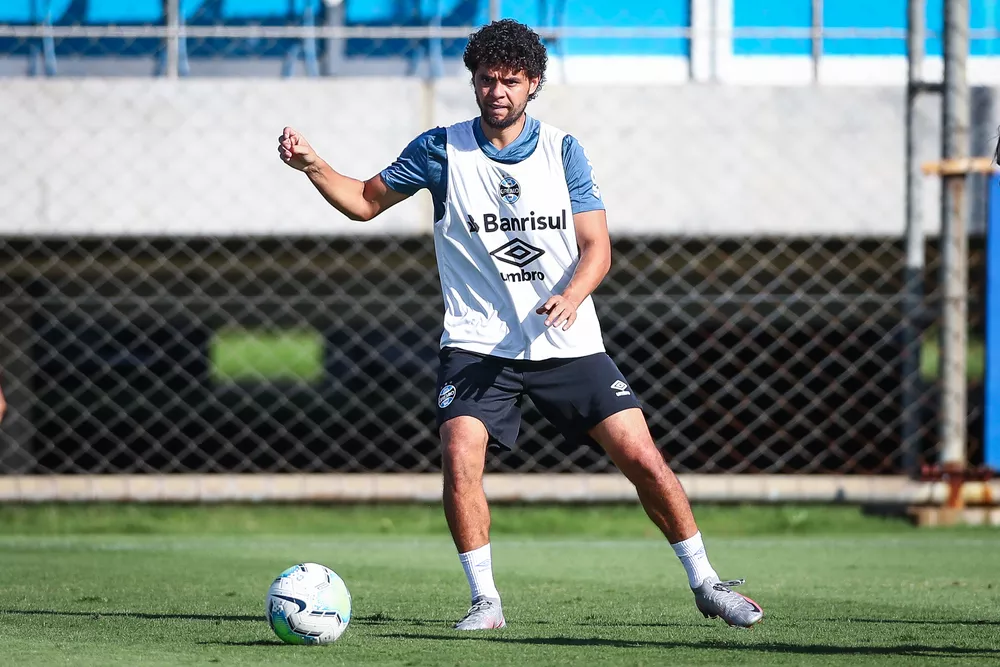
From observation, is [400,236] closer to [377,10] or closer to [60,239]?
[377,10]

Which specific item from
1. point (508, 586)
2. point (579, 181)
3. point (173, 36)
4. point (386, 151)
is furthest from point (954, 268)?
A: point (173, 36)

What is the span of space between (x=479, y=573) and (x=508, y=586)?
3.55 ft

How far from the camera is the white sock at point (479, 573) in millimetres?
3996

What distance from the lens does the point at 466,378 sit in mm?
4078

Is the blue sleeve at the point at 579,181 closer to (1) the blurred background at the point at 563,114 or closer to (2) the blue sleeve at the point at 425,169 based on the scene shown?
(2) the blue sleeve at the point at 425,169

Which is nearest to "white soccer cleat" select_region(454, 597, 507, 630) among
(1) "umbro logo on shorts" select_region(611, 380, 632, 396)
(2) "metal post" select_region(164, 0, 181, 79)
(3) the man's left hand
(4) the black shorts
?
(4) the black shorts

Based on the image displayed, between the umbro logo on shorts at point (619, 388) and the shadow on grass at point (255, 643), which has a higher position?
the umbro logo on shorts at point (619, 388)

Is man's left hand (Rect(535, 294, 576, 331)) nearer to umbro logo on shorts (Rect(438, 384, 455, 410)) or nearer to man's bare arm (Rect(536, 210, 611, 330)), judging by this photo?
man's bare arm (Rect(536, 210, 611, 330))

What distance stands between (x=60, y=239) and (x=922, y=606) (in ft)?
17.1

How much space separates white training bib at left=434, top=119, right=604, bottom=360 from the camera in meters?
4.11

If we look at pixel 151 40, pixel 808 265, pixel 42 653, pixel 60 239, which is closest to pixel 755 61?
pixel 808 265

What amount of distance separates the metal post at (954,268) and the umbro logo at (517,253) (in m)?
3.94

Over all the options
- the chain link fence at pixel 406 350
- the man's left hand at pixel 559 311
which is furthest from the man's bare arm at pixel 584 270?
the chain link fence at pixel 406 350

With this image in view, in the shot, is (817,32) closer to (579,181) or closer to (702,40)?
(702,40)
